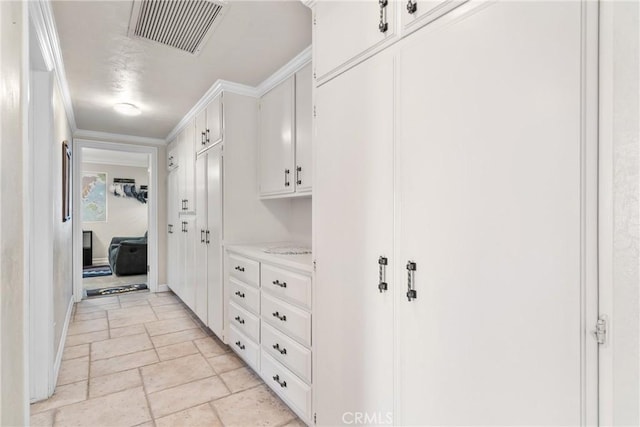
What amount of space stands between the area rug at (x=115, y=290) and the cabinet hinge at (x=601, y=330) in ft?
17.8

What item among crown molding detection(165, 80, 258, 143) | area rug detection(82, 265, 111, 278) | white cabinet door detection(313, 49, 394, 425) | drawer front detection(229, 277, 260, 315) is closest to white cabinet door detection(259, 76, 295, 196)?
crown molding detection(165, 80, 258, 143)

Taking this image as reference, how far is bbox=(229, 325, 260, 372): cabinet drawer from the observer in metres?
2.31

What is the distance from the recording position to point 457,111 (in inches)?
39.3

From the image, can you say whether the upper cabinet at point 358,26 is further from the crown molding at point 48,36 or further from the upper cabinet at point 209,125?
the upper cabinet at point 209,125

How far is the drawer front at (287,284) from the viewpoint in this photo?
1.76 metres

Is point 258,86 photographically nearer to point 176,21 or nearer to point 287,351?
point 176,21

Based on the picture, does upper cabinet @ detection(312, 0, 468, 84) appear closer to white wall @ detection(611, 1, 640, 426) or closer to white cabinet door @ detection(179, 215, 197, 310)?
white wall @ detection(611, 1, 640, 426)

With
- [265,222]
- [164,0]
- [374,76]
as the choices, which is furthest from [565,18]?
[265,222]

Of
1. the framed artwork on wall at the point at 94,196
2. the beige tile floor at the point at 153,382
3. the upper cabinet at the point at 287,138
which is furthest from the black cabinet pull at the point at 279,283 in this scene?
the framed artwork on wall at the point at 94,196

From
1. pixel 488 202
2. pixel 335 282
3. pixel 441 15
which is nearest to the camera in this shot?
pixel 488 202

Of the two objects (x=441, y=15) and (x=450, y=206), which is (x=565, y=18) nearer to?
(x=441, y=15)

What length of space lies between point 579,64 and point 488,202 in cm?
38

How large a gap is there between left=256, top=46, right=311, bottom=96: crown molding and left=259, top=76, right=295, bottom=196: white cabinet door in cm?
4

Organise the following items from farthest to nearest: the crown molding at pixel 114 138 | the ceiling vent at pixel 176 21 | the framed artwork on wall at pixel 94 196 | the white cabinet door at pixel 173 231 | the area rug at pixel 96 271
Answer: the framed artwork on wall at pixel 94 196
the area rug at pixel 96 271
the crown molding at pixel 114 138
the white cabinet door at pixel 173 231
the ceiling vent at pixel 176 21
